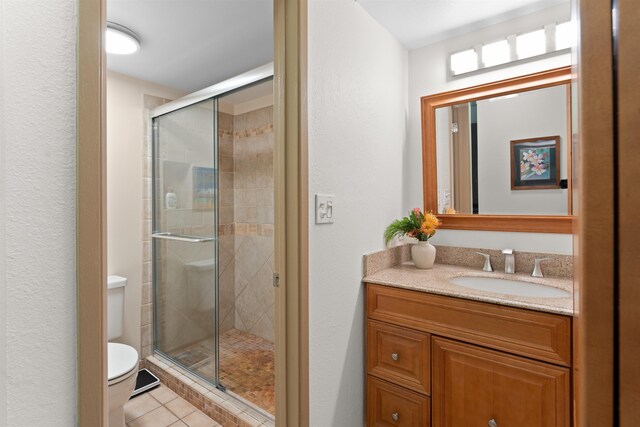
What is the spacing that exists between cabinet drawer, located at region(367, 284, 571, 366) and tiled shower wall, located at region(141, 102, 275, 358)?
1527 mm

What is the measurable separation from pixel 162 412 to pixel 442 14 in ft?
9.30

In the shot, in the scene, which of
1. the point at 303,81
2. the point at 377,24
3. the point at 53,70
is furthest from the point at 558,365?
the point at 377,24

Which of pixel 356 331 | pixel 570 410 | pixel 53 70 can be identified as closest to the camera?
pixel 53 70

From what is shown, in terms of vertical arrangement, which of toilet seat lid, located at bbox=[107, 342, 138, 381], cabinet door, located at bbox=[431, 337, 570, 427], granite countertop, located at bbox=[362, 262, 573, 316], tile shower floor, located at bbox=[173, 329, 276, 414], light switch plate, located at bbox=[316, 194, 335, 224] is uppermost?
light switch plate, located at bbox=[316, 194, 335, 224]

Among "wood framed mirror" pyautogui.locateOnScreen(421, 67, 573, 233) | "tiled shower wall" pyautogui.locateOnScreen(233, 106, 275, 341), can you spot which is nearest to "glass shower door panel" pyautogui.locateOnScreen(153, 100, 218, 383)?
"tiled shower wall" pyautogui.locateOnScreen(233, 106, 275, 341)

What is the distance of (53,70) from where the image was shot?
0.62 metres

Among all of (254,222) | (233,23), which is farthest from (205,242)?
(233,23)

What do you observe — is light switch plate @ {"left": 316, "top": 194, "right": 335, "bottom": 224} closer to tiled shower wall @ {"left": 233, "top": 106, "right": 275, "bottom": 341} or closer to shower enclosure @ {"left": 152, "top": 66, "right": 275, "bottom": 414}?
shower enclosure @ {"left": 152, "top": 66, "right": 275, "bottom": 414}

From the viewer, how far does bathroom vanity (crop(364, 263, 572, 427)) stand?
3.77 feet

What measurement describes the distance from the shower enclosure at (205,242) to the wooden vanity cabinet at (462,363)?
33.3 inches

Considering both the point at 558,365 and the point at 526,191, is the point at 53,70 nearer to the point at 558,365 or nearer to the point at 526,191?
the point at 558,365

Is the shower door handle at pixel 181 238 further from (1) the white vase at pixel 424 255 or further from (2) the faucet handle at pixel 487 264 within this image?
(2) the faucet handle at pixel 487 264

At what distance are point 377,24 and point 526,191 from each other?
4.06ft

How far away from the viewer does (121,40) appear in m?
1.83
